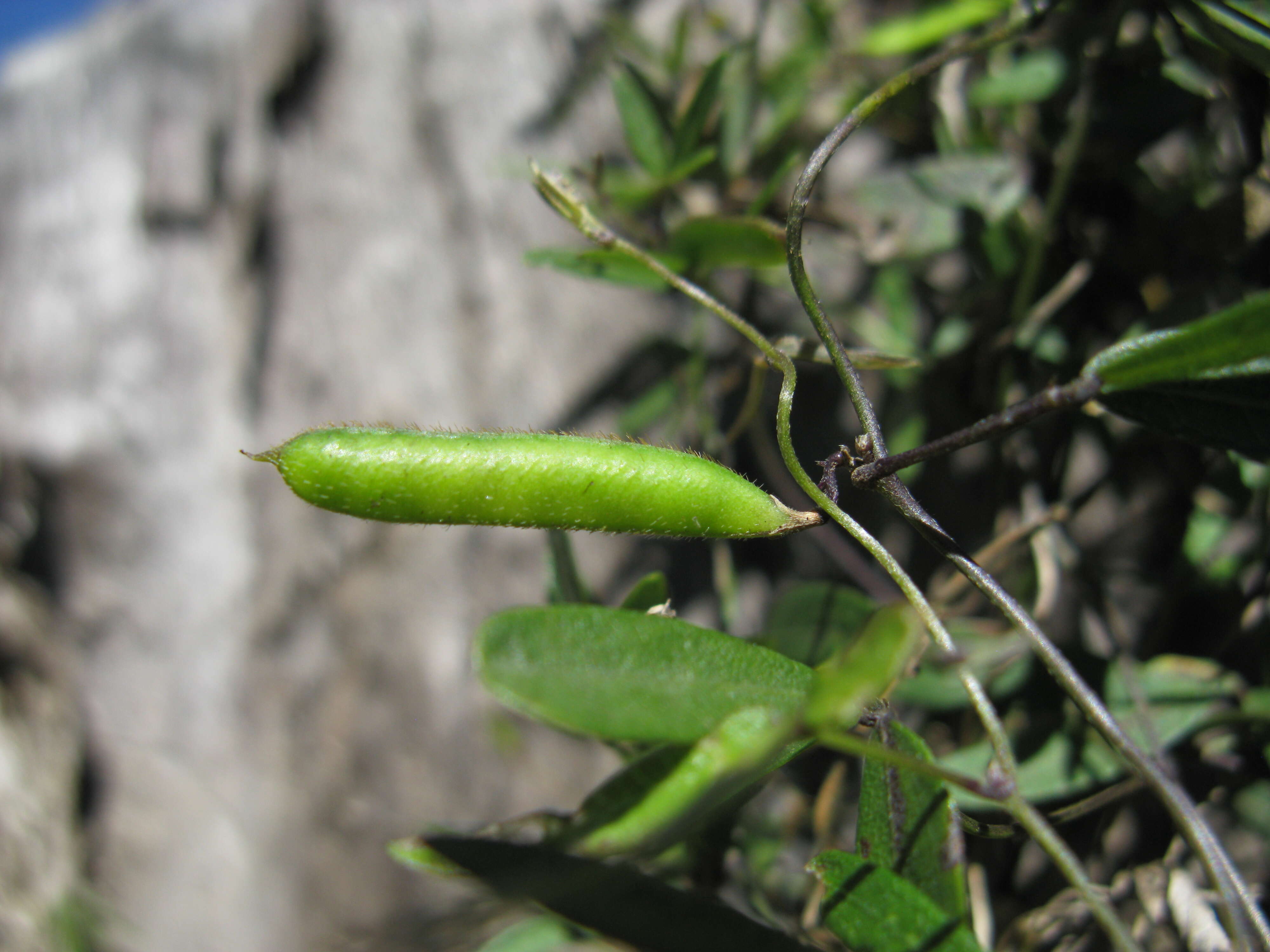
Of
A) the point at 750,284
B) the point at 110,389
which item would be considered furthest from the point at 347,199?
the point at 750,284

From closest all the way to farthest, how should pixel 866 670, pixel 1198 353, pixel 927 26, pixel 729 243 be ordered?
pixel 866 670 → pixel 1198 353 → pixel 729 243 → pixel 927 26

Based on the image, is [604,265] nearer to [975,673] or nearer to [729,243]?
[729,243]

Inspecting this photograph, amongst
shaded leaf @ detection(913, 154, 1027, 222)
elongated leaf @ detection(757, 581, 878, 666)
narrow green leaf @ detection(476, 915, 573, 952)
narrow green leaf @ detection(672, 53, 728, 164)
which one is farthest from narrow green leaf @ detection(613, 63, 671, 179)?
narrow green leaf @ detection(476, 915, 573, 952)

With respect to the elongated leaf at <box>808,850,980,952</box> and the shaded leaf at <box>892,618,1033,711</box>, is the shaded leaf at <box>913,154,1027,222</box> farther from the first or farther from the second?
the elongated leaf at <box>808,850,980,952</box>

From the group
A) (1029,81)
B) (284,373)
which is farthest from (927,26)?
(284,373)

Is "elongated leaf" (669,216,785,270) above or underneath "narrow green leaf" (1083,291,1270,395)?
above

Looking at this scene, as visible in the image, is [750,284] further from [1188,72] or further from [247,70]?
[247,70]

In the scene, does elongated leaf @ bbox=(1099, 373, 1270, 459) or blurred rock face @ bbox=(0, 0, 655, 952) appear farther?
blurred rock face @ bbox=(0, 0, 655, 952)
